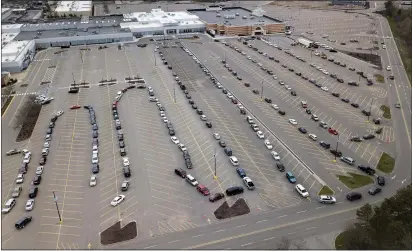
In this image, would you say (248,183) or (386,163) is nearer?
(248,183)

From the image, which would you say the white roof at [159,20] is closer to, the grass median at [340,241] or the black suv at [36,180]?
the black suv at [36,180]

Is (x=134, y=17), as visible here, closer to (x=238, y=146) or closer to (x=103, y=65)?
(x=103, y=65)


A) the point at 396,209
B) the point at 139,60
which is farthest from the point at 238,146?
the point at 139,60

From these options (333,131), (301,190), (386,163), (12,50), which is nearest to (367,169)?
(386,163)

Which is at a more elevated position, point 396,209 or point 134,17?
point 134,17

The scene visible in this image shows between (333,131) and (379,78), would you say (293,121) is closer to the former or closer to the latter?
(333,131)

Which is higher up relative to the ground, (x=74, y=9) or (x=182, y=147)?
(x=74, y=9)

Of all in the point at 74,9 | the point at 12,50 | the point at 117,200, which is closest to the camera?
the point at 117,200

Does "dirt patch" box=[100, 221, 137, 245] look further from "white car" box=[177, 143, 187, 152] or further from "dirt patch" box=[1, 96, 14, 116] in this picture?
"dirt patch" box=[1, 96, 14, 116]
